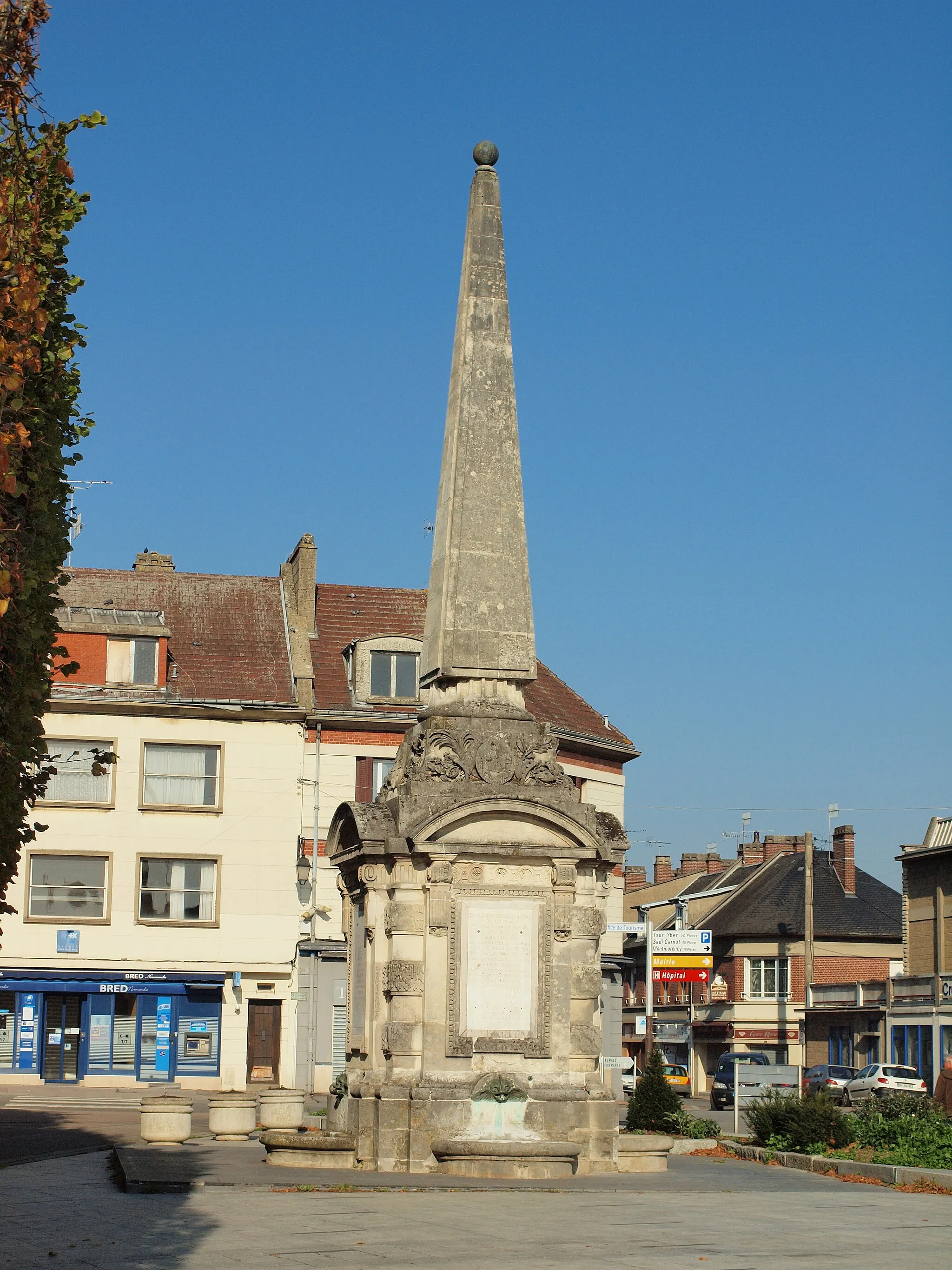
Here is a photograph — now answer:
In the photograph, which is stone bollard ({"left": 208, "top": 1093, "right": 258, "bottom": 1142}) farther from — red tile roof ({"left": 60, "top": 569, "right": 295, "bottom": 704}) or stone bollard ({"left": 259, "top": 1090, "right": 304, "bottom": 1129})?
red tile roof ({"left": 60, "top": 569, "right": 295, "bottom": 704})

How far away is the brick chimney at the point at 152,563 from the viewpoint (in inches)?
1960

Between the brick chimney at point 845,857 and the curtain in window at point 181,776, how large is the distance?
113ft

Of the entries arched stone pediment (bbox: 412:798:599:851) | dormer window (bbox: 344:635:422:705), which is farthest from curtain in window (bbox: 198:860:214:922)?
arched stone pediment (bbox: 412:798:599:851)

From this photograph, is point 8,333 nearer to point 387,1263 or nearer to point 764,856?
point 387,1263

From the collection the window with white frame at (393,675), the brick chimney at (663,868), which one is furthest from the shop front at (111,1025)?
the brick chimney at (663,868)

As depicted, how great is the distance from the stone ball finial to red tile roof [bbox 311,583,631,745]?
26.3m

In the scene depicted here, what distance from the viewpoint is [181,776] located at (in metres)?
42.8

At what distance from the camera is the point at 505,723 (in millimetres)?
17766

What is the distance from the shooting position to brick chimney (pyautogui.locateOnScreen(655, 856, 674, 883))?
285 ft

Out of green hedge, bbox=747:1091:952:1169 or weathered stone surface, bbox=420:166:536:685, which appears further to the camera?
weathered stone surface, bbox=420:166:536:685

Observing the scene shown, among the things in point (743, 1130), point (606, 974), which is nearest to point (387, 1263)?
point (743, 1130)

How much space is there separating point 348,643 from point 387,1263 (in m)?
36.4

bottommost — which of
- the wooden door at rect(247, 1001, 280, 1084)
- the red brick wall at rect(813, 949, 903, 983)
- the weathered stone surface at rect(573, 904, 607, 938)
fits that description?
the wooden door at rect(247, 1001, 280, 1084)

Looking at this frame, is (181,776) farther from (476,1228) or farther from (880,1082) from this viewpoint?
(476,1228)
